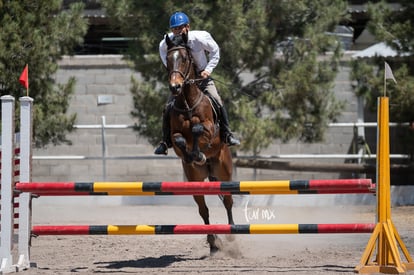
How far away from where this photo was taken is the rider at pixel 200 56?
32.0ft

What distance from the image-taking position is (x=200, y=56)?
9953 mm

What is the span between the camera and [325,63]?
1755 cm

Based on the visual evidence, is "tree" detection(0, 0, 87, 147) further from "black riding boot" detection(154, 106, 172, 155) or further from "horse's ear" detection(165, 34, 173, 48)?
"horse's ear" detection(165, 34, 173, 48)

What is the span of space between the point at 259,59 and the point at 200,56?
24.8ft

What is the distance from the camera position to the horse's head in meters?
9.16

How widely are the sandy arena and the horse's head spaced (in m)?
1.90

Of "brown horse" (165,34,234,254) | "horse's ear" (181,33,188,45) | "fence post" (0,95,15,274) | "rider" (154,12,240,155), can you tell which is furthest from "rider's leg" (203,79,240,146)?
"fence post" (0,95,15,274)

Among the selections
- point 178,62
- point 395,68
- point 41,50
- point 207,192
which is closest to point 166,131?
point 178,62

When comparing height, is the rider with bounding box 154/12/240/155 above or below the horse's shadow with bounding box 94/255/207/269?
above

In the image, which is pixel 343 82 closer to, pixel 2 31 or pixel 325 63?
pixel 325 63

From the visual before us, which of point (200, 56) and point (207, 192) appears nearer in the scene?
point (207, 192)

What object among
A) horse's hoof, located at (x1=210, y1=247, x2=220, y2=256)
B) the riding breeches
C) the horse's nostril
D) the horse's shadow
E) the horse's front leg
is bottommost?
the horse's shadow

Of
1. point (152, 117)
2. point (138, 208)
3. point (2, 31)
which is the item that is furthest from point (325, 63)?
point (2, 31)

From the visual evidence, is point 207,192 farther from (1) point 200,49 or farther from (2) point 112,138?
(2) point 112,138
